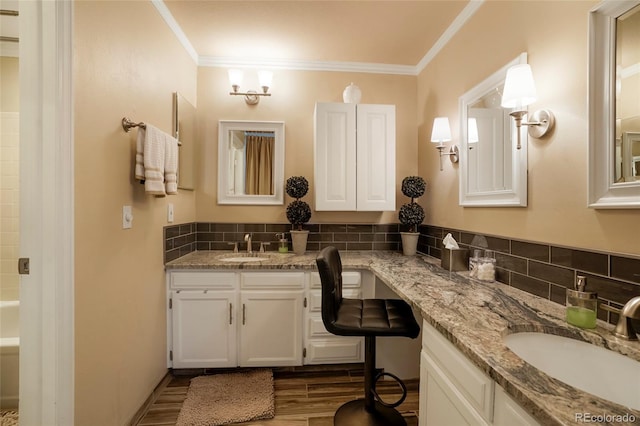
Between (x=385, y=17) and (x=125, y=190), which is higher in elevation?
(x=385, y=17)

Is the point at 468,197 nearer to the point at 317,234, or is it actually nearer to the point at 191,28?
the point at 317,234

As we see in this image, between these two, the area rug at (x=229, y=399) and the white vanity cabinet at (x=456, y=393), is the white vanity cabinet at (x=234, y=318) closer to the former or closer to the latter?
the area rug at (x=229, y=399)

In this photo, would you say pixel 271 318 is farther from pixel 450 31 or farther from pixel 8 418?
pixel 450 31

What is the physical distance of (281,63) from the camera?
2.58m

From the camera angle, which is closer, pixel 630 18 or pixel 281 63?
pixel 630 18

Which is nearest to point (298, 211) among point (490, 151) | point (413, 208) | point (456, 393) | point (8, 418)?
point (413, 208)

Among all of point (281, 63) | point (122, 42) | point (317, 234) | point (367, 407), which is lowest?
point (367, 407)

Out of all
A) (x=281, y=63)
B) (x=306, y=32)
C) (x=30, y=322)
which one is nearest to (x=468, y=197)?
(x=306, y=32)

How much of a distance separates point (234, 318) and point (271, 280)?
Result: 381 mm

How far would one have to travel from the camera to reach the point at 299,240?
8.05ft

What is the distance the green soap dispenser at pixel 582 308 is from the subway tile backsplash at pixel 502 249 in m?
0.10

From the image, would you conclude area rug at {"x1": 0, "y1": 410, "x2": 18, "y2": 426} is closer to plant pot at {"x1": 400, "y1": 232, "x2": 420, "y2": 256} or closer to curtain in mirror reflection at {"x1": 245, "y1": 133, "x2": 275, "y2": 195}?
curtain in mirror reflection at {"x1": 245, "y1": 133, "x2": 275, "y2": 195}

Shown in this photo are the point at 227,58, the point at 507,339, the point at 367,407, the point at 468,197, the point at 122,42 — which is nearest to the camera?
the point at 507,339

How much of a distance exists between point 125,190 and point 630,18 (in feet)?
7.42
